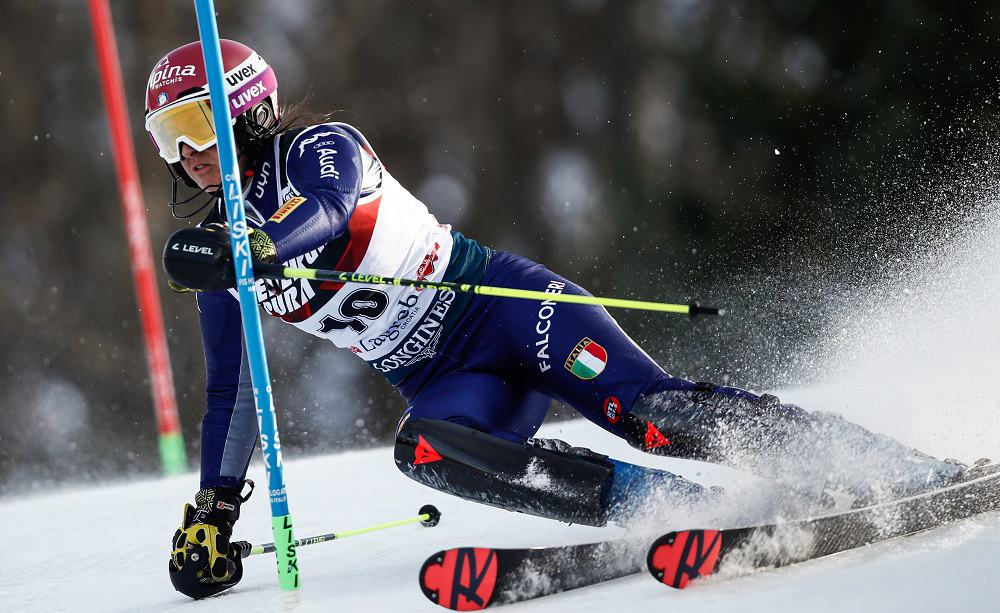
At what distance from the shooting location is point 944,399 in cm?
218

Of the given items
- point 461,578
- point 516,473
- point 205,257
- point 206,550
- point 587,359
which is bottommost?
point 206,550

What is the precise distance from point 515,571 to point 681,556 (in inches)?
9.3

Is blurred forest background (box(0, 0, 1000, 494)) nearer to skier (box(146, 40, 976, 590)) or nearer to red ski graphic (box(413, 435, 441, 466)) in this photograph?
skier (box(146, 40, 976, 590))

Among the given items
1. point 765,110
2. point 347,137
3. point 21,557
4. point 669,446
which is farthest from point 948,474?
point 765,110

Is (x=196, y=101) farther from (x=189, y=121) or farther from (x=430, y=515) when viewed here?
(x=430, y=515)

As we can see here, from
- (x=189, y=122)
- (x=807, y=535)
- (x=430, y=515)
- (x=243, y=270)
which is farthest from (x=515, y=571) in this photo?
(x=189, y=122)

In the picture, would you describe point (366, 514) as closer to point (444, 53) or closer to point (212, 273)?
point (212, 273)

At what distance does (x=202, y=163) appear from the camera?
5.82 feet

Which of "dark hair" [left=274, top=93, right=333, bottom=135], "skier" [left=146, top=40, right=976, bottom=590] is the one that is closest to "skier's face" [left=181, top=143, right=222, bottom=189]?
"skier" [left=146, top=40, right=976, bottom=590]

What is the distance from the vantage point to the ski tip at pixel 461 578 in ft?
4.24

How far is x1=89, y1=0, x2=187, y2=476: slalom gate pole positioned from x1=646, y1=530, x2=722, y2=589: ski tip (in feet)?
14.0

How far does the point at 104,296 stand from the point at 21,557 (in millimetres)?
3830

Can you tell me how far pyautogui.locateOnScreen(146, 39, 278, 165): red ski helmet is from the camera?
5.69 feet

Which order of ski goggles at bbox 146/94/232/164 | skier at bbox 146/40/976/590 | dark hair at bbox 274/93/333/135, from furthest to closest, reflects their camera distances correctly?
dark hair at bbox 274/93/333/135 < ski goggles at bbox 146/94/232/164 < skier at bbox 146/40/976/590
